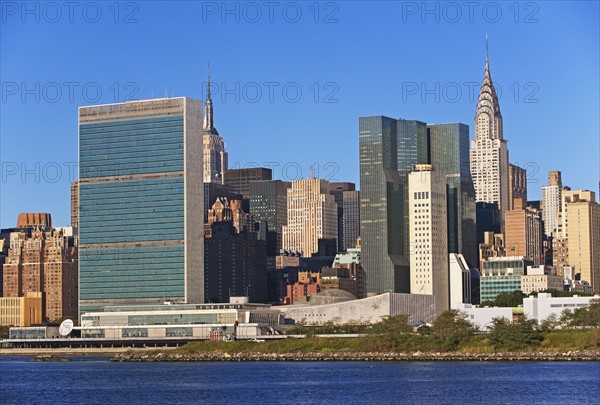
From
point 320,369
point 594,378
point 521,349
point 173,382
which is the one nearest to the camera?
point 594,378

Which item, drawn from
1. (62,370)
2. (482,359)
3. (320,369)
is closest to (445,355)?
(482,359)

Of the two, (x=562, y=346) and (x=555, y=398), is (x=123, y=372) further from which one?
(x=555, y=398)

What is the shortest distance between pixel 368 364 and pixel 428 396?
55419 millimetres

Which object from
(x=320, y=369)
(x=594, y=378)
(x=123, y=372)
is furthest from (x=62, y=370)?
(x=594, y=378)

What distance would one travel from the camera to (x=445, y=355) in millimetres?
194250

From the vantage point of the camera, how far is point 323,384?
14925 centimetres

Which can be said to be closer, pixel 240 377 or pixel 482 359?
pixel 240 377

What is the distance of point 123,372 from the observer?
604ft

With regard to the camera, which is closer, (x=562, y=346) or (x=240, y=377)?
(x=240, y=377)

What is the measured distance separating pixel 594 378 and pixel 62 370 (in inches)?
3164

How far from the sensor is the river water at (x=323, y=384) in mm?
131375

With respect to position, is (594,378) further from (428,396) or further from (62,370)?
(62,370)

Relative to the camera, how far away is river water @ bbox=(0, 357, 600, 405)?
131375 millimetres

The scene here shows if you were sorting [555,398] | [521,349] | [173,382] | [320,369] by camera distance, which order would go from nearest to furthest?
1. [555,398]
2. [173,382]
3. [320,369]
4. [521,349]
